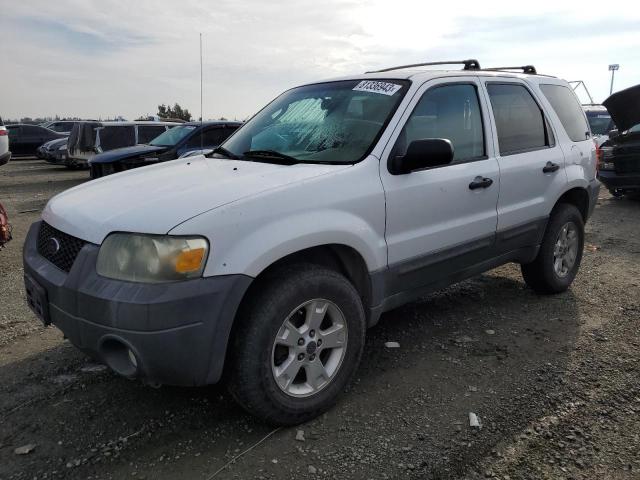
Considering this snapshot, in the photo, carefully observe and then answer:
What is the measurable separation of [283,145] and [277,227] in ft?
3.42

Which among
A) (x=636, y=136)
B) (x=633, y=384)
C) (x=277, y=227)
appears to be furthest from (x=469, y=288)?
(x=636, y=136)

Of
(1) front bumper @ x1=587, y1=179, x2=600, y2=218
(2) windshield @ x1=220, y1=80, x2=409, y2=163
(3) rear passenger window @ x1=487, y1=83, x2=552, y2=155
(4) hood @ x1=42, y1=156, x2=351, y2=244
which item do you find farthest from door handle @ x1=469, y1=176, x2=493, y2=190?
(1) front bumper @ x1=587, y1=179, x2=600, y2=218

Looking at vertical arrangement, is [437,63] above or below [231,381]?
above

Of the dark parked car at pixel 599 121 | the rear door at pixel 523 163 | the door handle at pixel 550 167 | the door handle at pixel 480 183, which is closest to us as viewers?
the door handle at pixel 480 183

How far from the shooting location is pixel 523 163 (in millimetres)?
Answer: 4027

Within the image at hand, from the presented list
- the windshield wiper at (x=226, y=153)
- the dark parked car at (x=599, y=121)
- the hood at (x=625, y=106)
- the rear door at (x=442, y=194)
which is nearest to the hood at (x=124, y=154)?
the windshield wiper at (x=226, y=153)

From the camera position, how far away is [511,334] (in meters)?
3.98

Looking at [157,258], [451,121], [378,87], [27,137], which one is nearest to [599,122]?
[451,121]

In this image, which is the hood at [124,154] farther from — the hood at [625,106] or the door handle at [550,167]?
the hood at [625,106]

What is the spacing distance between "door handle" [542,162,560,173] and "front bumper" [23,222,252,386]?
2.85 m

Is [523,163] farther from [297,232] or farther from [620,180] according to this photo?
[620,180]

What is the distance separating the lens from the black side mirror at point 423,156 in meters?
2.98

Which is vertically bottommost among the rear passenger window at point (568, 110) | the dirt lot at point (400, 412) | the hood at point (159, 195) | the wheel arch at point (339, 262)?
the dirt lot at point (400, 412)

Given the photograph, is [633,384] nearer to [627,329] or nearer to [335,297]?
[627,329]
